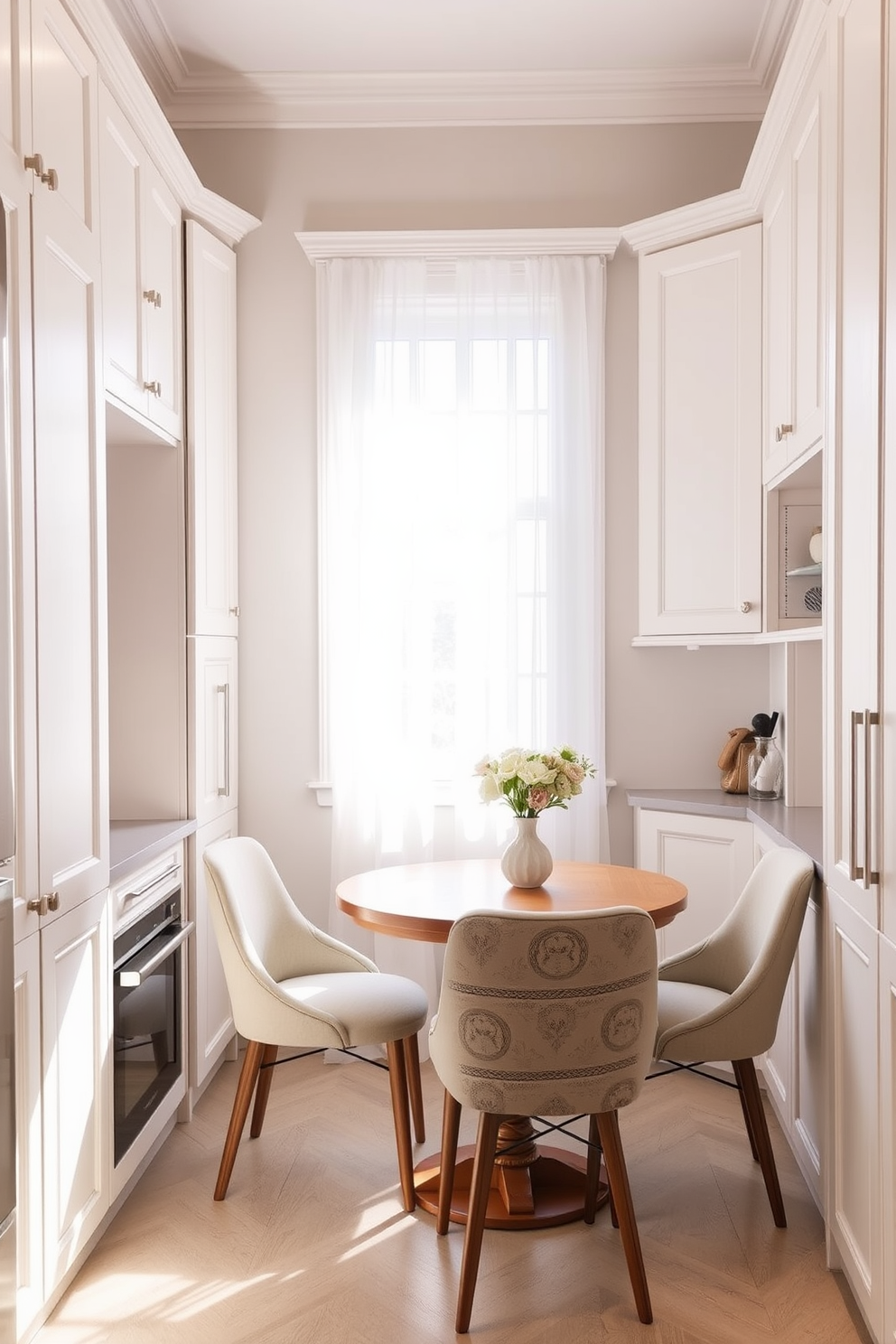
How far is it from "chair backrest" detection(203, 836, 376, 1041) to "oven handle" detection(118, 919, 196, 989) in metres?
0.19

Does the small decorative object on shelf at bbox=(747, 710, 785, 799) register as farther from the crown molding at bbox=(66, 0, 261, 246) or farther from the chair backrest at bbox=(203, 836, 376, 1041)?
the crown molding at bbox=(66, 0, 261, 246)

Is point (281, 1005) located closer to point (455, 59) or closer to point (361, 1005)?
point (361, 1005)

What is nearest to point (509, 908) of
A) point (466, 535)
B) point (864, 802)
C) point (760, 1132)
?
point (760, 1132)

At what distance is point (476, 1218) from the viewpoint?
219 centimetres

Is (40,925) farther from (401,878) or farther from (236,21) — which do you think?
(236,21)

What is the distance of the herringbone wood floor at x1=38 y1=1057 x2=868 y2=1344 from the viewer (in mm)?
2188

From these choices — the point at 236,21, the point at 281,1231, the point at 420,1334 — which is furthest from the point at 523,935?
the point at 236,21

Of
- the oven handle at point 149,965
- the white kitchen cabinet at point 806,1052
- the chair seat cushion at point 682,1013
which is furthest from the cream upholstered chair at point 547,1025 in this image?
the oven handle at point 149,965

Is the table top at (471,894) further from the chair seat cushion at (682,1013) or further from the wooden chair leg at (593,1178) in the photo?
the wooden chair leg at (593,1178)

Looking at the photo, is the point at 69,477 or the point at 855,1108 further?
the point at 69,477

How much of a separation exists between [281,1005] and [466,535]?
69.7 inches

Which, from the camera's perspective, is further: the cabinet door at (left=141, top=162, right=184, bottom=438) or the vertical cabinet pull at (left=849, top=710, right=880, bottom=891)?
the cabinet door at (left=141, top=162, right=184, bottom=438)

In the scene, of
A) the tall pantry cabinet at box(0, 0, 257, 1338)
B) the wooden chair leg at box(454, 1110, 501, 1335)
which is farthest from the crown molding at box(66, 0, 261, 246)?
the wooden chair leg at box(454, 1110, 501, 1335)

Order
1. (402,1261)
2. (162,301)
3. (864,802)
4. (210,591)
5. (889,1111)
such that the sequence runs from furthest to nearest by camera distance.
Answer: (210,591), (162,301), (402,1261), (864,802), (889,1111)
